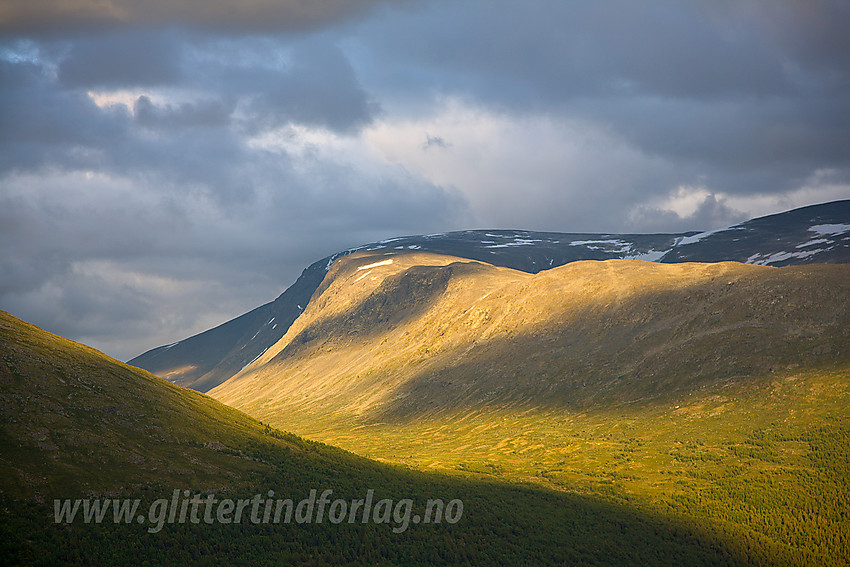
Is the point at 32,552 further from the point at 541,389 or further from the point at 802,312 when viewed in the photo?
the point at 802,312

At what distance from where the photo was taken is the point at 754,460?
4114 inches

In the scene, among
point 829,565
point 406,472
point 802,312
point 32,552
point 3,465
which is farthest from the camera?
point 802,312

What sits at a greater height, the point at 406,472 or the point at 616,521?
the point at 406,472

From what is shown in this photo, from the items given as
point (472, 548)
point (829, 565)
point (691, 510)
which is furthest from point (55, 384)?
point (829, 565)

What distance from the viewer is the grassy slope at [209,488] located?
5391 centimetres

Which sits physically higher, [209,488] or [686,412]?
[209,488]

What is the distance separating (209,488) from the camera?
222 ft

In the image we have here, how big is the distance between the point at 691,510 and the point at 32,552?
268 feet

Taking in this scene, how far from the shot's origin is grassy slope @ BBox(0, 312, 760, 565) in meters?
53.9

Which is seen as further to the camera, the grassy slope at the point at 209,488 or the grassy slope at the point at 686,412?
the grassy slope at the point at 686,412

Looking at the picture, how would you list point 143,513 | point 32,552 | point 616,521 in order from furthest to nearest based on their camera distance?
point 616,521 → point 143,513 → point 32,552

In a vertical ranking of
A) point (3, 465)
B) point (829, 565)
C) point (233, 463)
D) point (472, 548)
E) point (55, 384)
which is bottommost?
point (829, 565)

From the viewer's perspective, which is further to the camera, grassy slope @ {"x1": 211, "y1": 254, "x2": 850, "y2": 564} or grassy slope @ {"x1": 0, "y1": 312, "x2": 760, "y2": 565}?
grassy slope @ {"x1": 211, "y1": 254, "x2": 850, "y2": 564}

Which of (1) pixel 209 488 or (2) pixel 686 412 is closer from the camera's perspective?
(1) pixel 209 488
